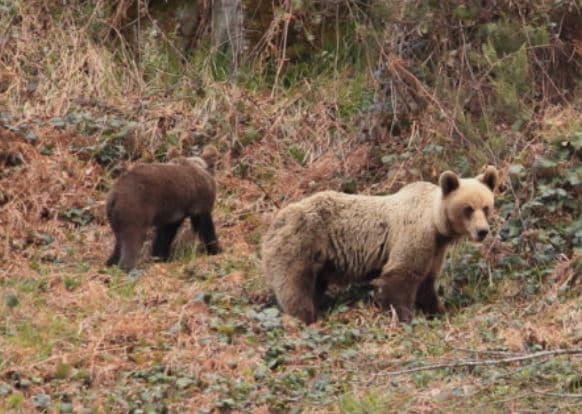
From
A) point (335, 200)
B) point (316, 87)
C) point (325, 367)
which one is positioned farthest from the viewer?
point (316, 87)

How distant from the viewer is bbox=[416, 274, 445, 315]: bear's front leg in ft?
31.3

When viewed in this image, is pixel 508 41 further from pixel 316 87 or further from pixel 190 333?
pixel 190 333

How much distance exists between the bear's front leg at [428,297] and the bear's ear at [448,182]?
70 cm

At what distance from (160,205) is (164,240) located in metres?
0.44

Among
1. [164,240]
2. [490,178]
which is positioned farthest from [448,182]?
[164,240]

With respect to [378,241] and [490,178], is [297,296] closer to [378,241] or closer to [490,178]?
[378,241]

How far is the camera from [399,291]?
30.4ft

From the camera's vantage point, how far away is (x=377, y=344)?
28.5 ft

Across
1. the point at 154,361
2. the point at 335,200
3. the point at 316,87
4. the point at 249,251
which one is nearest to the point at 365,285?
the point at 335,200

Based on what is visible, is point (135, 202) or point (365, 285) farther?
point (135, 202)

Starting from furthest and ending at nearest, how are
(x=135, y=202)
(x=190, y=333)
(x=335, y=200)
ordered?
(x=135, y=202) < (x=335, y=200) < (x=190, y=333)

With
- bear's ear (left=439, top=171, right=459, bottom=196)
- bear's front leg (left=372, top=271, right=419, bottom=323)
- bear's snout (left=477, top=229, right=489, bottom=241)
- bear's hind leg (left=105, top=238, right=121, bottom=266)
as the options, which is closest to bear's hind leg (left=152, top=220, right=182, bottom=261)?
bear's hind leg (left=105, top=238, right=121, bottom=266)

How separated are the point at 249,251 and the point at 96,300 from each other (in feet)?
6.30

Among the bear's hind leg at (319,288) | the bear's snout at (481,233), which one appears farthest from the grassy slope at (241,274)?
the bear's snout at (481,233)
